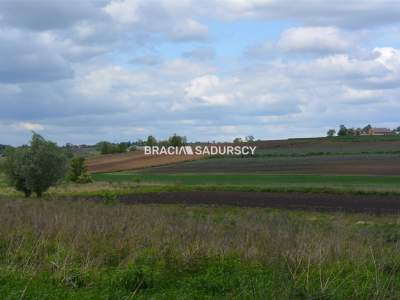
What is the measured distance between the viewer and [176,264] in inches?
442

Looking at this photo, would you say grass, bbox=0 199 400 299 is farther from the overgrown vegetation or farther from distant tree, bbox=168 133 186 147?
distant tree, bbox=168 133 186 147

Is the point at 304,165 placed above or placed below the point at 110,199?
above

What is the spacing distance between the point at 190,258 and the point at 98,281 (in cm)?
203

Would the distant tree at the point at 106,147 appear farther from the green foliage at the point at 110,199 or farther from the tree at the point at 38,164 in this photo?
the green foliage at the point at 110,199

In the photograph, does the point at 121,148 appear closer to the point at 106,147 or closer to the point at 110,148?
the point at 110,148

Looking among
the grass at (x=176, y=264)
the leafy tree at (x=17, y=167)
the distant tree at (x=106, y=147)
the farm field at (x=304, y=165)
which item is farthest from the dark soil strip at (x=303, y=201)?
the distant tree at (x=106, y=147)

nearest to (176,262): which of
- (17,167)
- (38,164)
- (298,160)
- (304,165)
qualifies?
(38,164)

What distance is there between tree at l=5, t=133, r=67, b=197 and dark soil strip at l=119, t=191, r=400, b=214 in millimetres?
8015

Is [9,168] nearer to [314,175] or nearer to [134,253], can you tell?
[314,175]

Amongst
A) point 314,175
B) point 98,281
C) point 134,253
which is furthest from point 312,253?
point 314,175

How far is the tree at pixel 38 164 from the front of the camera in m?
53.4

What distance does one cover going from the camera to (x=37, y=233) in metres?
13.0

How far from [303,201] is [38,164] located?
2223 cm

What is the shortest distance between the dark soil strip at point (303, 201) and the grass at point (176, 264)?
2635cm
